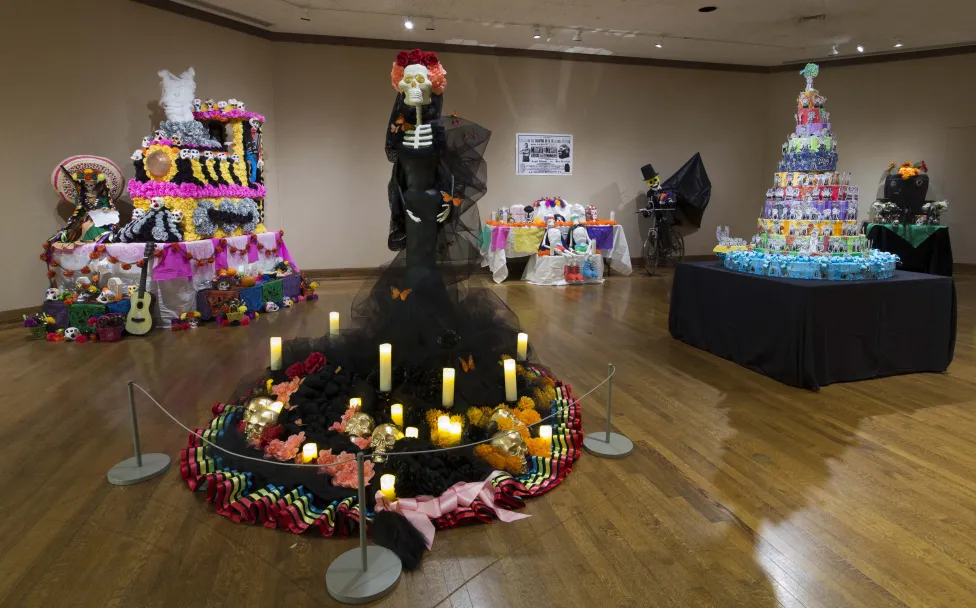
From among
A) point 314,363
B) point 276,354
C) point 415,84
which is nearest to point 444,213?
point 415,84

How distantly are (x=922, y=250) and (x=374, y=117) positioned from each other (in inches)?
316

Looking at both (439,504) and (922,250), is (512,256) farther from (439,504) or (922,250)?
(439,504)

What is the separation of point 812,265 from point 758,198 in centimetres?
715

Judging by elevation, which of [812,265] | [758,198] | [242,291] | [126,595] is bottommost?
[126,595]

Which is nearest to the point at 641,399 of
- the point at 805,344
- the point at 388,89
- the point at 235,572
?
the point at 805,344

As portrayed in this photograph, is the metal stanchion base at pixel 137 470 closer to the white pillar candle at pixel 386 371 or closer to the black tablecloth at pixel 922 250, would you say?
the white pillar candle at pixel 386 371

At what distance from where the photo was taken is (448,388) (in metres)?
2.84

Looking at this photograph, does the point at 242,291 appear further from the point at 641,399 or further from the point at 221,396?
the point at 641,399

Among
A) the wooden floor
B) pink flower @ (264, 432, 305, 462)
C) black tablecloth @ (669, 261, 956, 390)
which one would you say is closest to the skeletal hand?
pink flower @ (264, 432, 305, 462)

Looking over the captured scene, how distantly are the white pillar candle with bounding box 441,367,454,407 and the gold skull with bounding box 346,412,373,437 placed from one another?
36 centimetres

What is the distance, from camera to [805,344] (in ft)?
12.6

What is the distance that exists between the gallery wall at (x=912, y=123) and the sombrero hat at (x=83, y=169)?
10.1 metres

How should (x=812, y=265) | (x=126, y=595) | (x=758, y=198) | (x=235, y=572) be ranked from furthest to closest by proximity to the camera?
(x=758, y=198), (x=812, y=265), (x=235, y=572), (x=126, y=595)

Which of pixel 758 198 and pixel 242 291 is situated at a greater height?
pixel 758 198
